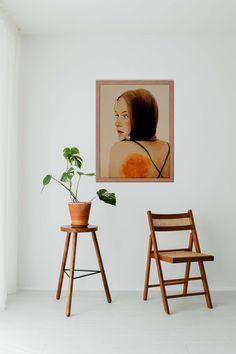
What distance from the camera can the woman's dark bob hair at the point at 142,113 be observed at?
483 centimetres

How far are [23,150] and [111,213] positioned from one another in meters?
1.10

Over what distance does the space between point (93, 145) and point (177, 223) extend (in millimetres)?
1161

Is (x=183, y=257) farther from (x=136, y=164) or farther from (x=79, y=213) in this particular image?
(x=136, y=164)

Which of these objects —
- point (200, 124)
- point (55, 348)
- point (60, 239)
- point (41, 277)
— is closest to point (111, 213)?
point (60, 239)

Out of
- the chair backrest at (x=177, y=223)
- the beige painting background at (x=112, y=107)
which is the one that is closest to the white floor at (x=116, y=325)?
the chair backrest at (x=177, y=223)

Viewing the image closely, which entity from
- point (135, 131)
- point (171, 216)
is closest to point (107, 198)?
point (171, 216)

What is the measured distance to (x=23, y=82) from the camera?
4.88 m

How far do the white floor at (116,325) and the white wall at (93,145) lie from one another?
0.39m

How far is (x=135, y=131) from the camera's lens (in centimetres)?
482

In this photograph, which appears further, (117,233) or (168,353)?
(117,233)

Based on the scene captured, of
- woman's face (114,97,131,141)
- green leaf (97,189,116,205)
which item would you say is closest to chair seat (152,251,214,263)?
green leaf (97,189,116,205)

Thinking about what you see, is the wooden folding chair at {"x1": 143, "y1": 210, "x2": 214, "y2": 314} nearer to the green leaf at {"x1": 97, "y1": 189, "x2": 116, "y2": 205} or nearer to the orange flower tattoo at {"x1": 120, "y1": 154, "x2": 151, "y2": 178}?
the green leaf at {"x1": 97, "y1": 189, "x2": 116, "y2": 205}

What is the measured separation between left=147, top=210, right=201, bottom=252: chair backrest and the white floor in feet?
1.88

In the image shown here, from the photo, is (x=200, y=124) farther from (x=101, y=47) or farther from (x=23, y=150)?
(x=23, y=150)
